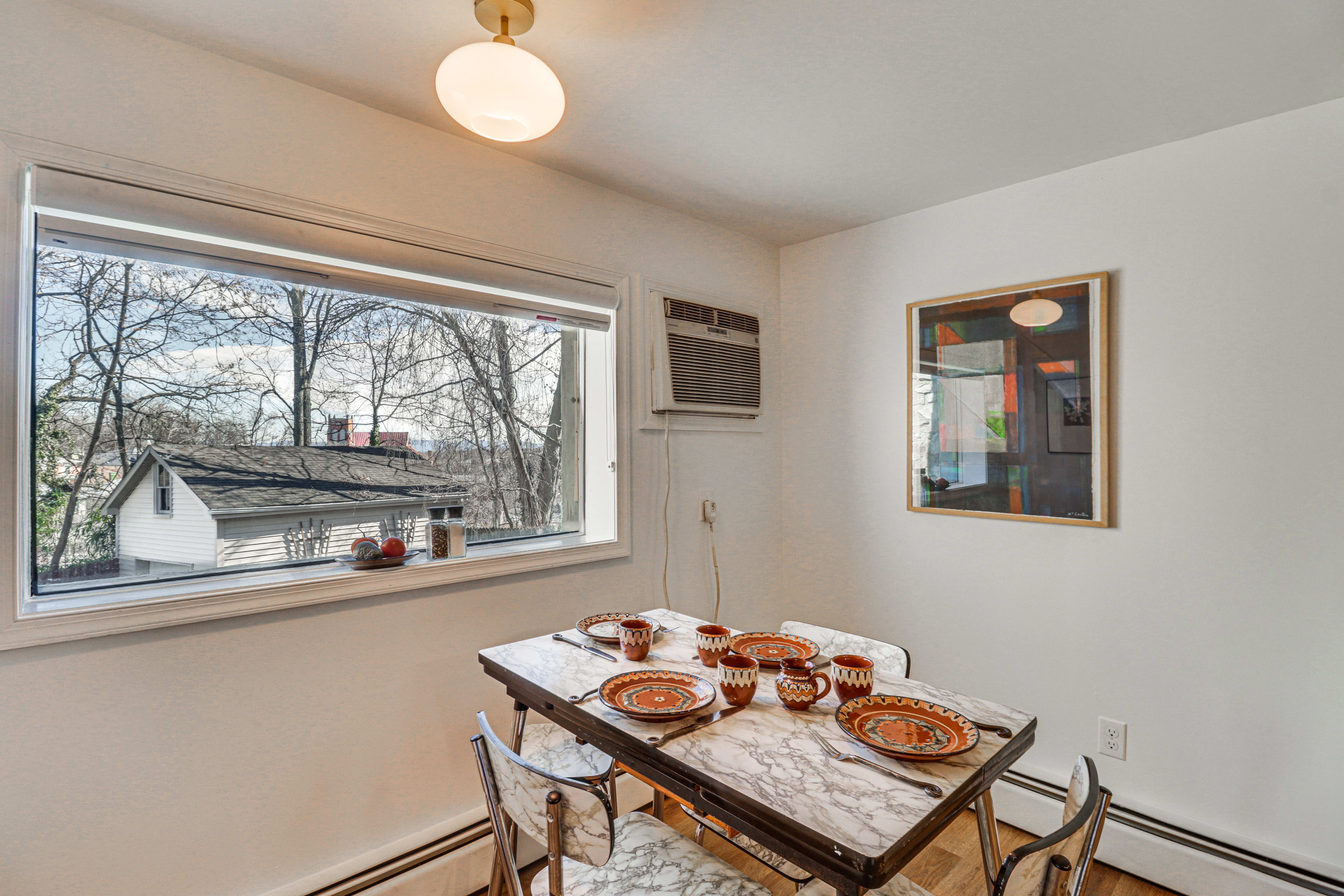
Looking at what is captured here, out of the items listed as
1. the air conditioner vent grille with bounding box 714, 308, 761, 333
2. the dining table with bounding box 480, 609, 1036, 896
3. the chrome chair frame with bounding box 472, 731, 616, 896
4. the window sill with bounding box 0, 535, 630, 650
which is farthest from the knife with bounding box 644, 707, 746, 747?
the air conditioner vent grille with bounding box 714, 308, 761, 333

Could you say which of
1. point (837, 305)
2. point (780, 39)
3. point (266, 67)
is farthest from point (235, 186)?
point (837, 305)

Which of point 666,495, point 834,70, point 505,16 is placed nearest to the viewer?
point 505,16

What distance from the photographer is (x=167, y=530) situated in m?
1.53

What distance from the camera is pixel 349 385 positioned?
72.0 inches

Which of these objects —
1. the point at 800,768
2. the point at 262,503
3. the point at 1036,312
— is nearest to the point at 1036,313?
the point at 1036,312

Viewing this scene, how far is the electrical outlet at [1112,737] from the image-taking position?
79.3 inches

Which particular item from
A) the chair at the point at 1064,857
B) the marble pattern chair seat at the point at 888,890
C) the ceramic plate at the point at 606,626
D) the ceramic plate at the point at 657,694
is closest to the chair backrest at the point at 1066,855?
the chair at the point at 1064,857

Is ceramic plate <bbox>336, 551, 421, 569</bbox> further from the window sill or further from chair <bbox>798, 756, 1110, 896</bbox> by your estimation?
chair <bbox>798, 756, 1110, 896</bbox>

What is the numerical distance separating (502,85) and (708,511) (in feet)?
5.83

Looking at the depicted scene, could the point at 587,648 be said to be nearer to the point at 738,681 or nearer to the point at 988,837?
the point at 738,681

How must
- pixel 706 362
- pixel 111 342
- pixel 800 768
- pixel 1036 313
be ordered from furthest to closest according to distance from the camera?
pixel 706 362 → pixel 1036 313 → pixel 111 342 → pixel 800 768

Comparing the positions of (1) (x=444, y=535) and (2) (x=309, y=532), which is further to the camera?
(1) (x=444, y=535)

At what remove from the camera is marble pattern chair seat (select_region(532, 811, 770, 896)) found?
119cm

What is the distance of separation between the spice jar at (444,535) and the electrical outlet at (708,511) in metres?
1.02
